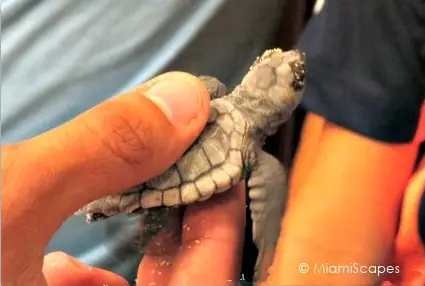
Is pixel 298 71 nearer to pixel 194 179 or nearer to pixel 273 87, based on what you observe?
pixel 273 87

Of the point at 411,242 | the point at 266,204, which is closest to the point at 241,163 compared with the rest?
the point at 266,204

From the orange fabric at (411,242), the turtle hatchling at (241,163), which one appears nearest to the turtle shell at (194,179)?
the turtle hatchling at (241,163)

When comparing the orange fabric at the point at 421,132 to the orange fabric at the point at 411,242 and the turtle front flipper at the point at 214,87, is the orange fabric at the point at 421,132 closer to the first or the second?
the orange fabric at the point at 411,242

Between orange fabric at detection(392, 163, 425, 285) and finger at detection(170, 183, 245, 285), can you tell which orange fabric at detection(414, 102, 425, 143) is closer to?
orange fabric at detection(392, 163, 425, 285)

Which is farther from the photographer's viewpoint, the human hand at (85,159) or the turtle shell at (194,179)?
the turtle shell at (194,179)

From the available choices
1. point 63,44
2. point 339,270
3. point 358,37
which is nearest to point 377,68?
point 358,37

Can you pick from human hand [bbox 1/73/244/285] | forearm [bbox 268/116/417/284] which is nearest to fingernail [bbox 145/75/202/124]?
human hand [bbox 1/73/244/285]

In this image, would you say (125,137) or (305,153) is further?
(305,153)
